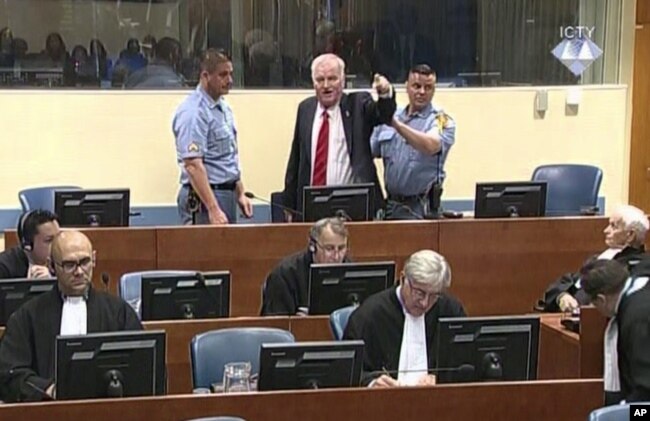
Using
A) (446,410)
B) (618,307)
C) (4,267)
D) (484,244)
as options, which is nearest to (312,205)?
(484,244)

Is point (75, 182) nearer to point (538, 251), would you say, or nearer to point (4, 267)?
point (4, 267)

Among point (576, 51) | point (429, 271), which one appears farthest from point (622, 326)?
point (576, 51)

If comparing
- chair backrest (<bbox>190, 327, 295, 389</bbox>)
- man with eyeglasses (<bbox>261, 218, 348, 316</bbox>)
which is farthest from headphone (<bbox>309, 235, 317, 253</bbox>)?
chair backrest (<bbox>190, 327, 295, 389</bbox>)

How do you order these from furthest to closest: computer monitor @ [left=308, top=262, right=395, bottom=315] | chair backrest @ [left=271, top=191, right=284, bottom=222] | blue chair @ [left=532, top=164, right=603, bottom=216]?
1. blue chair @ [left=532, top=164, right=603, bottom=216]
2. chair backrest @ [left=271, top=191, right=284, bottom=222]
3. computer monitor @ [left=308, top=262, right=395, bottom=315]

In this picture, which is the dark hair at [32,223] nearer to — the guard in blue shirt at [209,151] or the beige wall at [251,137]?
the guard in blue shirt at [209,151]

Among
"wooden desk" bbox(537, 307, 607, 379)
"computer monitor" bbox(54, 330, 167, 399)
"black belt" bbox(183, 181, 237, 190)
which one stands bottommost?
"wooden desk" bbox(537, 307, 607, 379)

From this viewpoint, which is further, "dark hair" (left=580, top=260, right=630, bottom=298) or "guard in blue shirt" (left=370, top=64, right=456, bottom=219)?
"guard in blue shirt" (left=370, top=64, right=456, bottom=219)

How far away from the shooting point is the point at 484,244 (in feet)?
19.8

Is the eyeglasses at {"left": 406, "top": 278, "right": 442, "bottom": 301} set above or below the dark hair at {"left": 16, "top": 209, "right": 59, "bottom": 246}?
below

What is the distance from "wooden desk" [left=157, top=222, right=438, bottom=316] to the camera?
5789 millimetres

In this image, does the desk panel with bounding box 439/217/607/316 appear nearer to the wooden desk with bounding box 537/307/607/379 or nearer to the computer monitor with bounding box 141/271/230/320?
the wooden desk with bounding box 537/307/607/379

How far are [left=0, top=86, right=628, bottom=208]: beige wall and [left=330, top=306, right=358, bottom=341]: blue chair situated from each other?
3.43 meters

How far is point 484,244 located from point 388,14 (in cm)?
278

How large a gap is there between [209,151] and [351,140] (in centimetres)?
86
